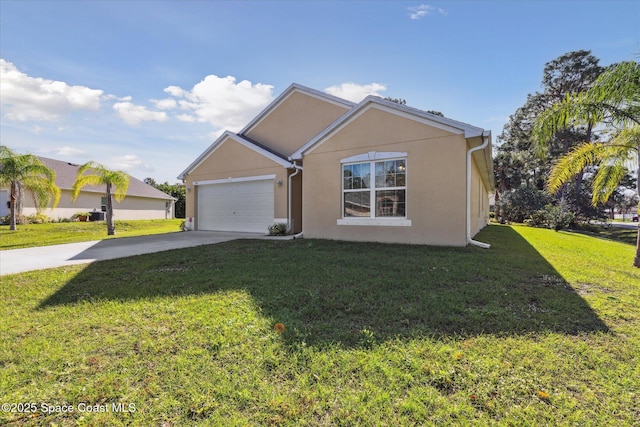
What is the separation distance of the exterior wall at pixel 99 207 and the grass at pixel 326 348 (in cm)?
2212

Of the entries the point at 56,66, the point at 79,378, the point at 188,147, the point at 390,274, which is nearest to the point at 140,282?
the point at 79,378

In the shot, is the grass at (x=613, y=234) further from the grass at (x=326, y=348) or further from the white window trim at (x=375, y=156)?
the grass at (x=326, y=348)

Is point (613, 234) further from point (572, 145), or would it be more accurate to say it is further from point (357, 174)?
point (357, 174)

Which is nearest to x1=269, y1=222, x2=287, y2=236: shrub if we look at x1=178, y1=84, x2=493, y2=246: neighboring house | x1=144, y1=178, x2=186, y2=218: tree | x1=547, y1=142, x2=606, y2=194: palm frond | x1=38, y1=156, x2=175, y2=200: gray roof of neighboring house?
x1=178, y1=84, x2=493, y2=246: neighboring house

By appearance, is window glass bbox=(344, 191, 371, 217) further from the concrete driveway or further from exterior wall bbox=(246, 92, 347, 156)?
the concrete driveway

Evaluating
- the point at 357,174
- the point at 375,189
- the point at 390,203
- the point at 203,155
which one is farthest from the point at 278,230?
the point at 203,155

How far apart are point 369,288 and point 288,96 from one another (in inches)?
513

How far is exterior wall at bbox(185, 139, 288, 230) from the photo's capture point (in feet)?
43.5

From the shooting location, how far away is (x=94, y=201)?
1033 inches

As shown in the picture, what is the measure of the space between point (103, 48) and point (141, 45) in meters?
1.31

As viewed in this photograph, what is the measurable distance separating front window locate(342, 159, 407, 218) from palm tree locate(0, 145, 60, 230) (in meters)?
18.7

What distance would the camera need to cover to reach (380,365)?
276cm

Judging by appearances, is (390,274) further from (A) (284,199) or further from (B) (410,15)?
(B) (410,15)

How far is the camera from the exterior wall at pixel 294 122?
47.8 ft
